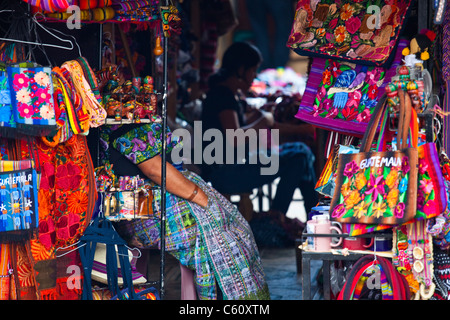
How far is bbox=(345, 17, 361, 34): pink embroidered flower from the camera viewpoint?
3.20 m

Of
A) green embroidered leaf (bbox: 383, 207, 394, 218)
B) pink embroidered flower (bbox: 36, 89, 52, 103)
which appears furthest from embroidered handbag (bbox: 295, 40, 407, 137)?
pink embroidered flower (bbox: 36, 89, 52, 103)

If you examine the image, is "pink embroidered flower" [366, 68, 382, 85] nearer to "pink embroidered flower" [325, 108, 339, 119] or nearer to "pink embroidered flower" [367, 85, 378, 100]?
"pink embroidered flower" [367, 85, 378, 100]

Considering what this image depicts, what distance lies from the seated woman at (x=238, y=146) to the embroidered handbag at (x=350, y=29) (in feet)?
7.55

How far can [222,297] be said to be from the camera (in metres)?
3.70

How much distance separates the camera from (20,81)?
2.81 m

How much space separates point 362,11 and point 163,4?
997 mm

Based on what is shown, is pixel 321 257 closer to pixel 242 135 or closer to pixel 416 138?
pixel 416 138

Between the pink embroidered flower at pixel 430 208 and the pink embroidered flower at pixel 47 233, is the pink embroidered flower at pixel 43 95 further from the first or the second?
the pink embroidered flower at pixel 430 208

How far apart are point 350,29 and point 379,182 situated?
42.6 inches

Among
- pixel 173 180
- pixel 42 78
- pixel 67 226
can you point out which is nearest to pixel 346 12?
pixel 173 180

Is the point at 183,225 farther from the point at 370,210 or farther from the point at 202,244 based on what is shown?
the point at 370,210

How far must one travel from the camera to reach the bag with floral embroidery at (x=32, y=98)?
2.79m

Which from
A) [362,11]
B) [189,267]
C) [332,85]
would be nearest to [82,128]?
[189,267]

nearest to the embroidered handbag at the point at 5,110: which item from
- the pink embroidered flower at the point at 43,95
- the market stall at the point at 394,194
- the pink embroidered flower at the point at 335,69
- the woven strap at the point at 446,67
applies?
the pink embroidered flower at the point at 43,95
